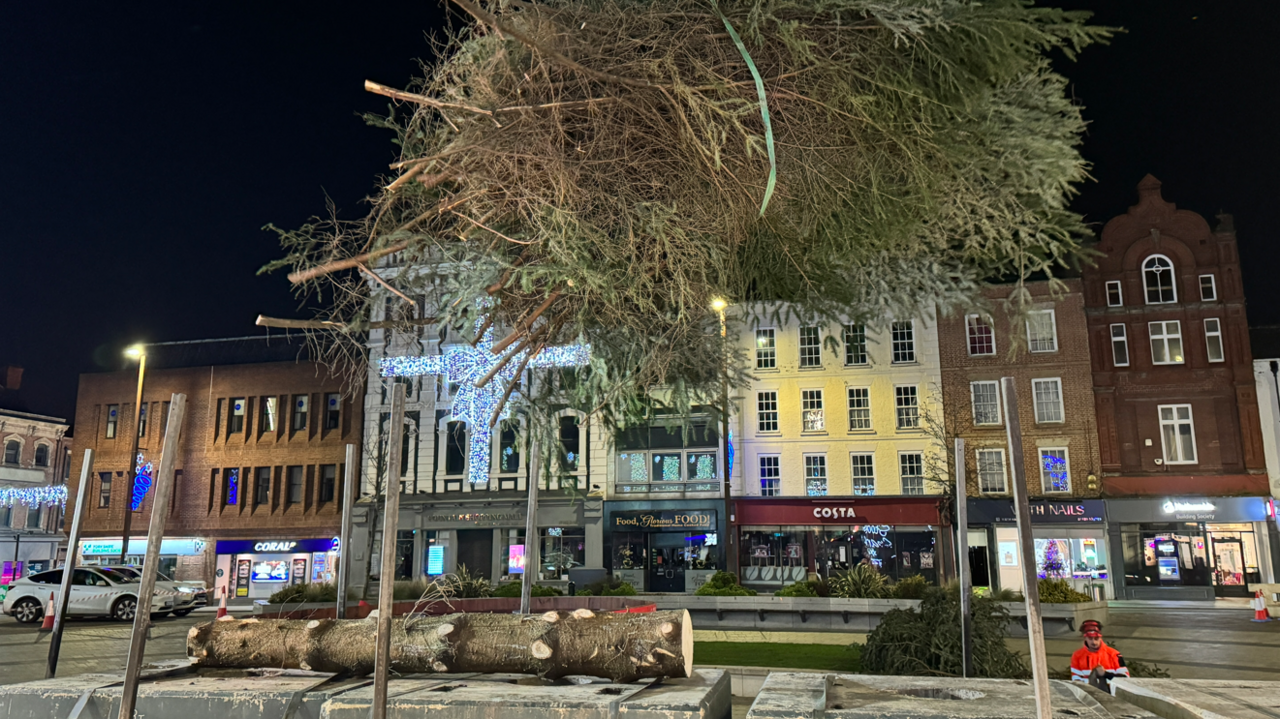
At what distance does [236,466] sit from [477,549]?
11634 millimetres

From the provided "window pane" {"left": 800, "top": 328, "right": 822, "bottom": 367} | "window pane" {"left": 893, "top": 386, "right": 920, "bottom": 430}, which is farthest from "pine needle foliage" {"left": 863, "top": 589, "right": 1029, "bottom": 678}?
"window pane" {"left": 800, "top": 328, "right": 822, "bottom": 367}

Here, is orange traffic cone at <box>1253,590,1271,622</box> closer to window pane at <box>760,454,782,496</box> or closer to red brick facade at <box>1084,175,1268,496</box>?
red brick facade at <box>1084,175,1268,496</box>

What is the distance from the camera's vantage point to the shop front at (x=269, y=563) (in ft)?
117

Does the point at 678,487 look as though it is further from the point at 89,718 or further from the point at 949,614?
the point at 89,718

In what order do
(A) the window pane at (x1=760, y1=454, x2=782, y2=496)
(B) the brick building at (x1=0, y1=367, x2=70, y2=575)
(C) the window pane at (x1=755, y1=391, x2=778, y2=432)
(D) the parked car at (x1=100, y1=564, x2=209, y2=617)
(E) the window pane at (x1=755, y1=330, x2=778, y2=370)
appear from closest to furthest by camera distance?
1. (D) the parked car at (x1=100, y1=564, x2=209, y2=617)
2. (A) the window pane at (x1=760, y1=454, x2=782, y2=496)
3. (C) the window pane at (x1=755, y1=391, x2=778, y2=432)
4. (E) the window pane at (x1=755, y1=330, x2=778, y2=370)
5. (B) the brick building at (x1=0, y1=367, x2=70, y2=575)

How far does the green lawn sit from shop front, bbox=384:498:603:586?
21.0 metres

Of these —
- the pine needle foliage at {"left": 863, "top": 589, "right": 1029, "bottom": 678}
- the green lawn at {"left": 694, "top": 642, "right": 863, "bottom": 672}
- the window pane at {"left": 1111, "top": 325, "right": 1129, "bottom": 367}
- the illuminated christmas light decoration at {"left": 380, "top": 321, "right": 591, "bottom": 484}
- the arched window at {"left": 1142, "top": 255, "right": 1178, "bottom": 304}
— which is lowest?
the green lawn at {"left": 694, "top": 642, "right": 863, "bottom": 672}

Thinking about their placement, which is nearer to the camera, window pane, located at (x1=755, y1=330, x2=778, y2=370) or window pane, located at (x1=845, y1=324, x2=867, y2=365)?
window pane, located at (x1=845, y1=324, x2=867, y2=365)

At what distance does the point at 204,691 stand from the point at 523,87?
421 cm

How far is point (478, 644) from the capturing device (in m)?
5.87

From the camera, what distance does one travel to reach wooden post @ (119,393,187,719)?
514cm

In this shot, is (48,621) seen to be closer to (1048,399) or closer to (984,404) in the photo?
(984,404)

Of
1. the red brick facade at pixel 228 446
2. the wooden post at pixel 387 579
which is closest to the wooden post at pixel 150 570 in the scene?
the wooden post at pixel 387 579

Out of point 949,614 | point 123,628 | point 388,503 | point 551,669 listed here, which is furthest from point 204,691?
point 123,628
